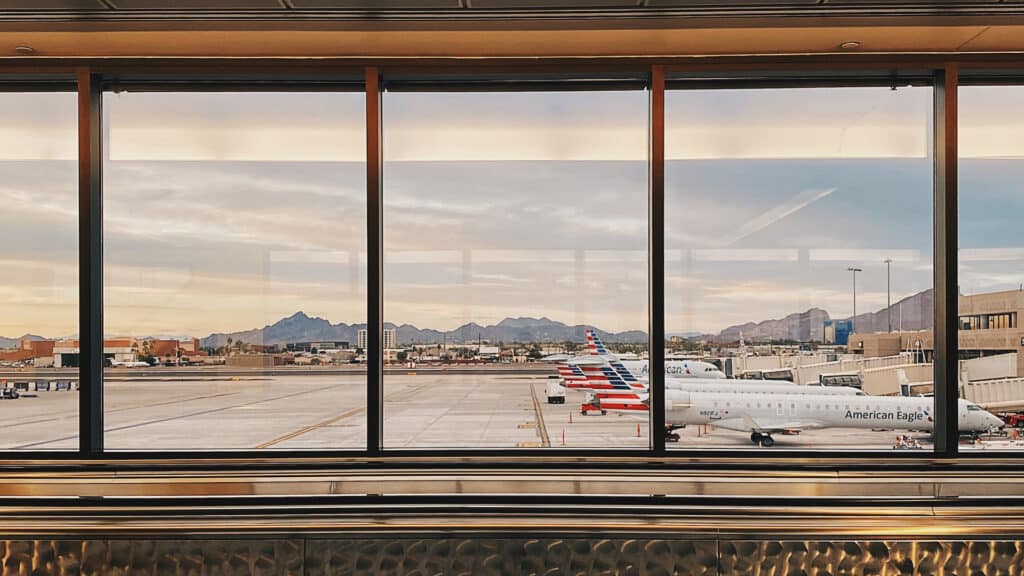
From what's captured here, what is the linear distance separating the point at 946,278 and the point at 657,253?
1.08 m

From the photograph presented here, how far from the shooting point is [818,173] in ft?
10.3

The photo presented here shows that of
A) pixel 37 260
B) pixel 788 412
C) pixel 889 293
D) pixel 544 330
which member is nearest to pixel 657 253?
pixel 544 330

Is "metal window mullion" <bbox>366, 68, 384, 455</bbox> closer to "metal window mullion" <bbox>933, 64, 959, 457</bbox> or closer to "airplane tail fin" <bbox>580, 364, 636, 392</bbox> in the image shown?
"airplane tail fin" <bbox>580, 364, 636, 392</bbox>

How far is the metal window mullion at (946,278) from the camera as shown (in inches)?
118

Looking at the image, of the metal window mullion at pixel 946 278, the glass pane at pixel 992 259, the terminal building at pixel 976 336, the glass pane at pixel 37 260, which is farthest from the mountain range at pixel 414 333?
the glass pane at pixel 992 259

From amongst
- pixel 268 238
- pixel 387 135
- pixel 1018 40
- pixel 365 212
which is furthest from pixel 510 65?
pixel 1018 40

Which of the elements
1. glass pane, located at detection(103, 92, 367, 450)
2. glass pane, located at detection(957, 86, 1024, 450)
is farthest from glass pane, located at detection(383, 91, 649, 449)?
glass pane, located at detection(957, 86, 1024, 450)

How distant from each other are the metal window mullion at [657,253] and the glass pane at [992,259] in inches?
44.3

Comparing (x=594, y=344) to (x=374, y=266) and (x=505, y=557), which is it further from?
(x=505, y=557)

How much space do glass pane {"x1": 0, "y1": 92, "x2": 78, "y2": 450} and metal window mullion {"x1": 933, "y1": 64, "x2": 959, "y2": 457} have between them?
328cm

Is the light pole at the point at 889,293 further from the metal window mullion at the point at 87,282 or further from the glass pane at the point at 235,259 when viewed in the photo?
the metal window mullion at the point at 87,282

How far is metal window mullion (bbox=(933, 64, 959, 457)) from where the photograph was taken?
299 centimetres

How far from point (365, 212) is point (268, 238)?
41 centimetres

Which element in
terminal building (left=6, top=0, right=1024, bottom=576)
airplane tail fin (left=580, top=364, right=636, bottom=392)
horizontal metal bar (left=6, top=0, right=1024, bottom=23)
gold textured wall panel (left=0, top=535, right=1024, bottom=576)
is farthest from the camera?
airplane tail fin (left=580, top=364, right=636, bottom=392)
